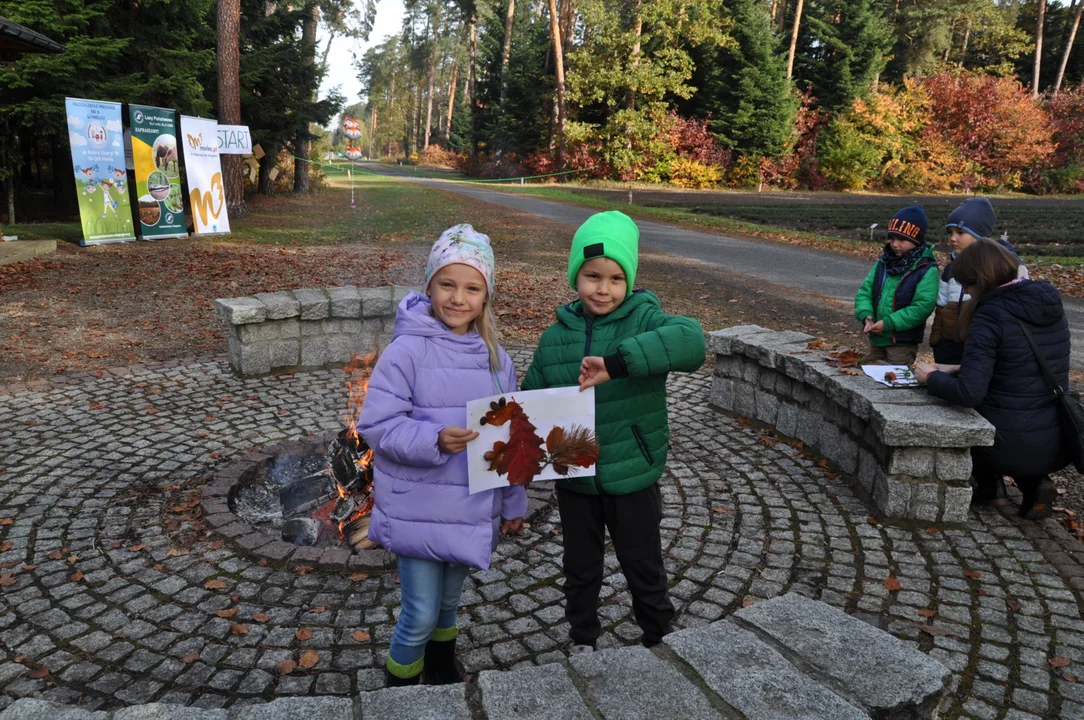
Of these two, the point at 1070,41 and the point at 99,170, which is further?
the point at 1070,41

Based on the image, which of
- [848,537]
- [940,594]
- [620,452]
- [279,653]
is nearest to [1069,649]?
[940,594]

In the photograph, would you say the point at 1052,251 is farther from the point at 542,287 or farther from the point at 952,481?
the point at 952,481

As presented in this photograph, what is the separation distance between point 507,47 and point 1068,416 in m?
48.9

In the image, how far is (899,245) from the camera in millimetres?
5250

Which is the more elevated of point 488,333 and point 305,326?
point 488,333

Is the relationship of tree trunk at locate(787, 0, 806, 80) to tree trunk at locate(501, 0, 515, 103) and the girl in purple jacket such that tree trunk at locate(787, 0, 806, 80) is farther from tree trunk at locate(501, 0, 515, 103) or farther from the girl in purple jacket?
the girl in purple jacket

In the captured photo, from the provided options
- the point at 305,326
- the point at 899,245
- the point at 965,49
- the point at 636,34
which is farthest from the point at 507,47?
the point at 899,245

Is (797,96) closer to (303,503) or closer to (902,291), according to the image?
(902,291)

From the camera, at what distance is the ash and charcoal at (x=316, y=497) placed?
4156 mm

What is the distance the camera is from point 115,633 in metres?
3.19

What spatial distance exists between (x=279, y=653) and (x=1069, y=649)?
136 inches

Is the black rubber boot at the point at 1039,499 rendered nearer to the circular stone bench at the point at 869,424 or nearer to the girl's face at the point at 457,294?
the circular stone bench at the point at 869,424

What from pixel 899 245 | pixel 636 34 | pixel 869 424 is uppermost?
pixel 636 34

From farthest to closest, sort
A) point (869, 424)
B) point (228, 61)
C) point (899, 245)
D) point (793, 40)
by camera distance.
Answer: point (793, 40)
point (228, 61)
point (899, 245)
point (869, 424)
